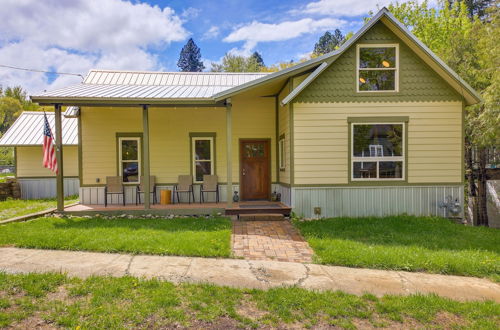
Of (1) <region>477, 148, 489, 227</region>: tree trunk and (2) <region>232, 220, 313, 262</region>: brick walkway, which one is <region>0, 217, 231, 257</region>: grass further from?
(1) <region>477, 148, 489, 227</region>: tree trunk

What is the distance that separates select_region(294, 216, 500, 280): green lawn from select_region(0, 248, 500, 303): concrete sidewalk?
0.27 meters

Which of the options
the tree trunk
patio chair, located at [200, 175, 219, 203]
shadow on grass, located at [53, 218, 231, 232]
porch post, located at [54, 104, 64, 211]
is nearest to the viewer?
shadow on grass, located at [53, 218, 231, 232]

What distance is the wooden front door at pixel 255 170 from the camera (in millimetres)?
10594

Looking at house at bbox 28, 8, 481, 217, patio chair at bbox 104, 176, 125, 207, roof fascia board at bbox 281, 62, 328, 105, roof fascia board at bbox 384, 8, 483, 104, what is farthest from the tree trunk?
patio chair at bbox 104, 176, 125, 207

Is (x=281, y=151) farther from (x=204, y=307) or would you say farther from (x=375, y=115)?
(x=204, y=307)

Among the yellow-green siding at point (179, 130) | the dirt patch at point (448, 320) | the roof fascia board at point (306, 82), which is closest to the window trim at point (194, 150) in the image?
the yellow-green siding at point (179, 130)

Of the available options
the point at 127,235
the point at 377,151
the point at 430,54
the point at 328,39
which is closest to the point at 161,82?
the point at 127,235

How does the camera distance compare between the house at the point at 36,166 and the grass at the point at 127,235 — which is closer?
the grass at the point at 127,235

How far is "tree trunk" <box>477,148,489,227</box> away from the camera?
12798mm

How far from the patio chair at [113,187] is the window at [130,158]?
31cm

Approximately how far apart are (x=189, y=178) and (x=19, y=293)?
6.77 m

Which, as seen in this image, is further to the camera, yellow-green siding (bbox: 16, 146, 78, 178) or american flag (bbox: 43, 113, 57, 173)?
yellow-green siding (bbox: 16, 146, 78, 178)

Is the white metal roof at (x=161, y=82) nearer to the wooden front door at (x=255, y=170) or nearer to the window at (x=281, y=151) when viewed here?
the wooden front door at (x=255, y=170)

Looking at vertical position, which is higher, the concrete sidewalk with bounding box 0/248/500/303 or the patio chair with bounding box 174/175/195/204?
the patio chair with bounding box 174/175/195/204
